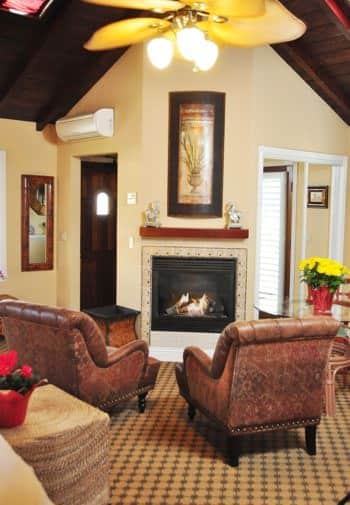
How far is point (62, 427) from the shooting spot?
2.61 m

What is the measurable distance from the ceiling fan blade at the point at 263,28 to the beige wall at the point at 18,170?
137 inches

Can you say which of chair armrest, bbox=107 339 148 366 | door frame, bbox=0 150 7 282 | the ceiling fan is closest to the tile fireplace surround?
chair armrest, bbox=107 339 148 366

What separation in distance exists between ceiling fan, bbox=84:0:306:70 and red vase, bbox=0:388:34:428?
216 centimetres

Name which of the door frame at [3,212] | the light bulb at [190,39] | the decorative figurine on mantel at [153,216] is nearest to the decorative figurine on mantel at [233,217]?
the decorative figurine on mantel at [153,216]

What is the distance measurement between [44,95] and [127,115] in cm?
112

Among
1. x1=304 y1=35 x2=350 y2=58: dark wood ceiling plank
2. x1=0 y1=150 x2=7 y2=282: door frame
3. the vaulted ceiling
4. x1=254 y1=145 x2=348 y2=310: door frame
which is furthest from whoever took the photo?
x1=0 y1=150 x2=7 y2=282: door frame

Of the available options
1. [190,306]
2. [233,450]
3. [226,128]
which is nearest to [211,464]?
[233,450]

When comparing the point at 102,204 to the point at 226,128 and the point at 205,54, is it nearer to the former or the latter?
the point at 226,128

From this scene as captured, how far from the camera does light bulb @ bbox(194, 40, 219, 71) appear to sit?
3.24m

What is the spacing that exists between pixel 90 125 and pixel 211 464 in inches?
148

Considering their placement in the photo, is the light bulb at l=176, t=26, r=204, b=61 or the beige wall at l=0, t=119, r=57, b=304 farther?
the beige wall at l=0, t=119, r=57, b=304

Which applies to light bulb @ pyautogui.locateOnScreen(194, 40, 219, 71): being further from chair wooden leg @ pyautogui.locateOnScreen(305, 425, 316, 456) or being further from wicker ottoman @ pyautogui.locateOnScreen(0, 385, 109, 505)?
chair wooden leg @ pyautogui.locateOnScreen(305, 425, 316, 456)

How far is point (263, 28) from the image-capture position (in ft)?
10.4

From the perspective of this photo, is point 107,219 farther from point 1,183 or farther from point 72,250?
point 1,183
